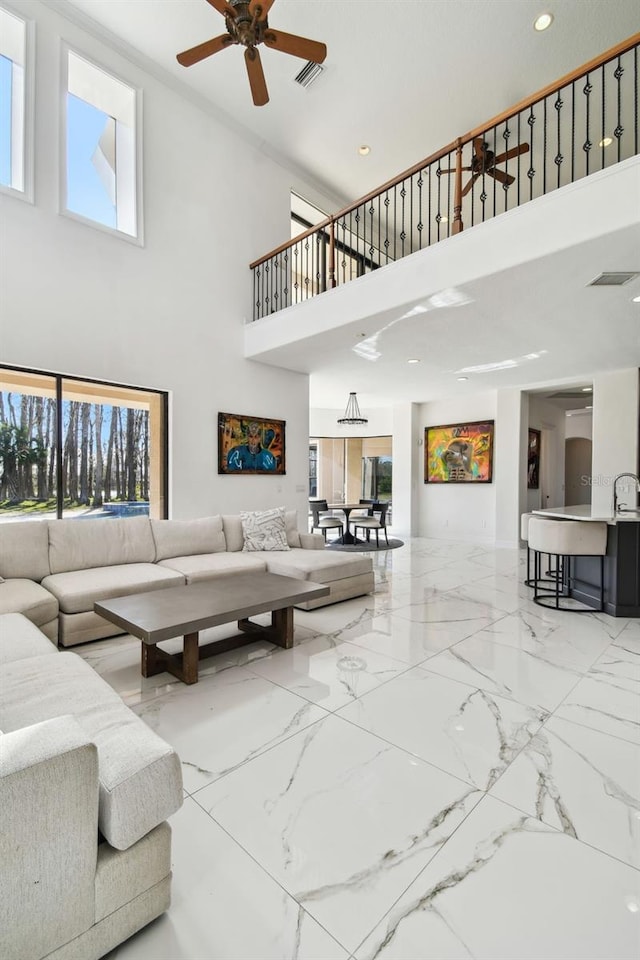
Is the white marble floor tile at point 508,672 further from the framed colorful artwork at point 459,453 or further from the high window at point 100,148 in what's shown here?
the framed colorful artwork at point 459,453

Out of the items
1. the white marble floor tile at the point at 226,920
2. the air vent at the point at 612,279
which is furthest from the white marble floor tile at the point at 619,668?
the air vent at the point at 612,279

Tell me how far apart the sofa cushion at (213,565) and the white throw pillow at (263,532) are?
0.97 feet

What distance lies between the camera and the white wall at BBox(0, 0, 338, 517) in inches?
168

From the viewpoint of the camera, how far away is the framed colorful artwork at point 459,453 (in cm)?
894

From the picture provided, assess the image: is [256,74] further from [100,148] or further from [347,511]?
[347,511]

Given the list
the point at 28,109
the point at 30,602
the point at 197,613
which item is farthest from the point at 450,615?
the point at 28,109

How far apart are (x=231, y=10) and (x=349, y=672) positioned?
5.02m

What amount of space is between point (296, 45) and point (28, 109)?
8.65 ft

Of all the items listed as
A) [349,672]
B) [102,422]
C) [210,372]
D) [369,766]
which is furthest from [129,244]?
[369,766]

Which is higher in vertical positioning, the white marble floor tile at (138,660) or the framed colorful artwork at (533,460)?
the framed colorful artwork at (533,460)

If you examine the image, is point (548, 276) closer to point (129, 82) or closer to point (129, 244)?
point (129, 244)

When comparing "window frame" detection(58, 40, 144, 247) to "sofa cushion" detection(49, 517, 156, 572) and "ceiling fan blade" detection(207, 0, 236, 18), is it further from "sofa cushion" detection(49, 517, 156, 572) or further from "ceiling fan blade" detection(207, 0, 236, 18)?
"sofa cushion" detection(49, 517, 156, 572)

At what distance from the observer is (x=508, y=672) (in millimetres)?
2879

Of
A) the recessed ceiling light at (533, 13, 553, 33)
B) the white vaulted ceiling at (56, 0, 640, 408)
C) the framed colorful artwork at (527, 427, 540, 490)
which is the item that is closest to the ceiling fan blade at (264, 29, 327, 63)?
the white vaulted ceiling at (56, 0, 640, 408)
